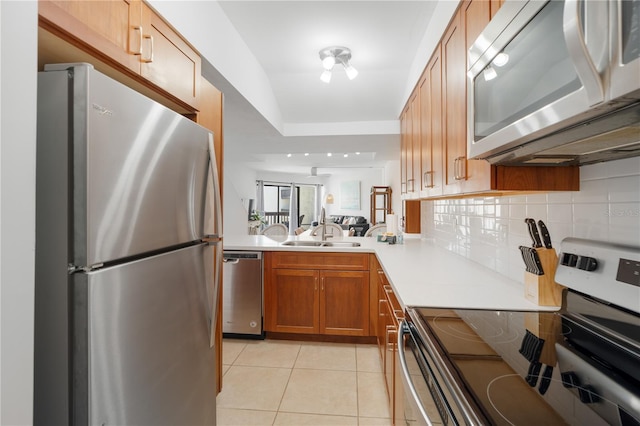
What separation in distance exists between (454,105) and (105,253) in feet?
5.25

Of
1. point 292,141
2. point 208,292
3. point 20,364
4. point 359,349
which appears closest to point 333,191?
point 292,141

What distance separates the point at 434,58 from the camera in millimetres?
1979

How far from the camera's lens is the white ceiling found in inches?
80.1

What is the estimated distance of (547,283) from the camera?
1.20 metres

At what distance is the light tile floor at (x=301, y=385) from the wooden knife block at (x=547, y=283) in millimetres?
1176

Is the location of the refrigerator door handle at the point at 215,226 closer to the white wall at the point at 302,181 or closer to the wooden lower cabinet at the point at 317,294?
the wooden lower cabinet at the point at 317,294

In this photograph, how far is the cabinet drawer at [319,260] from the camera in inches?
113

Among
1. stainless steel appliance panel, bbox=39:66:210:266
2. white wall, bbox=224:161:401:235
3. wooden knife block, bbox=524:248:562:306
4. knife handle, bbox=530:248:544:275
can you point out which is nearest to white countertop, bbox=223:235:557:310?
wooden knife block, bbox=524:248:562:306

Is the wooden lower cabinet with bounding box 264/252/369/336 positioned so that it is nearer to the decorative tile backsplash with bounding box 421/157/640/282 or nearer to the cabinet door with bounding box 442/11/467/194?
the decorative tile backsplash with bounding box 421/157/640/282

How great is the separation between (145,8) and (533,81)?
142 centimetres

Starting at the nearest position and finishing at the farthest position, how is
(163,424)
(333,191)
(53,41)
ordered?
(53,41) < (163,424) < (333,191)

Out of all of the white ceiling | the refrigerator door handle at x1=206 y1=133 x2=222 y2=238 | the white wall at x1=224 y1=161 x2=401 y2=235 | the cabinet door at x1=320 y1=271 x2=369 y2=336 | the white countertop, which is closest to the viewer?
the white countertop

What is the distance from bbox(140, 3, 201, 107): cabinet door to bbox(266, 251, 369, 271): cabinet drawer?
164cm

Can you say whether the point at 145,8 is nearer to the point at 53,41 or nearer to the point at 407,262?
the point at 53,41
